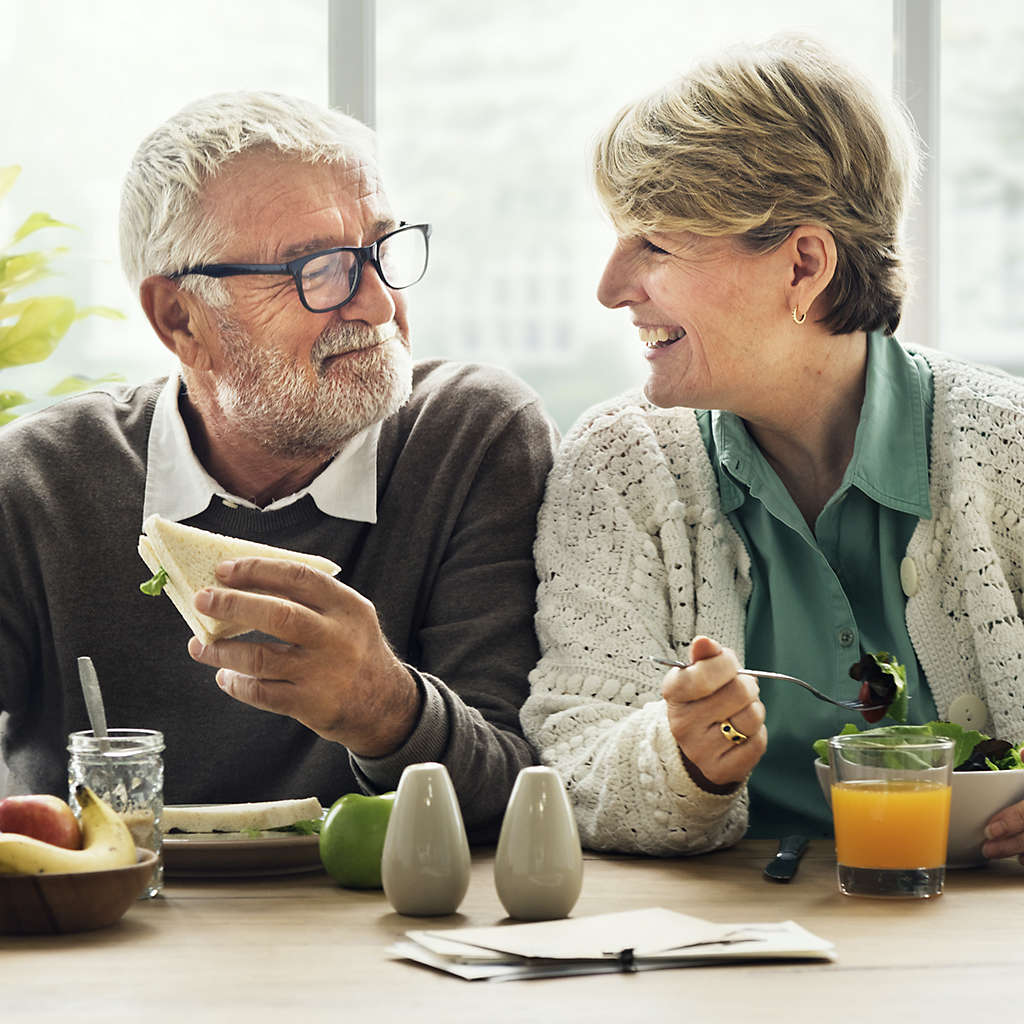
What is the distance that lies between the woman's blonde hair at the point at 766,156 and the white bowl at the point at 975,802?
2.32ft

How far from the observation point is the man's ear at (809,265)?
1901mm

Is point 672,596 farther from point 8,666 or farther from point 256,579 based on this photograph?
point 8,666

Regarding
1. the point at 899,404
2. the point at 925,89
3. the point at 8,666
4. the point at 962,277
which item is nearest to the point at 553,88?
the point at 925,89

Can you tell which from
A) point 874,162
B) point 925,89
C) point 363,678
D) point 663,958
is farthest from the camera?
point 925,89

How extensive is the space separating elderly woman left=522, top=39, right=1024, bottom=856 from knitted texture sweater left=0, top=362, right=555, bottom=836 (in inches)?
4.3

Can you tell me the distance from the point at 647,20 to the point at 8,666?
5.83 ft

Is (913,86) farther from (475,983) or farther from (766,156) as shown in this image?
(475,983)

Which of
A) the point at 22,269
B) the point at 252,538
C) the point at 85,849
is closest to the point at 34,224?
the point at 22,269

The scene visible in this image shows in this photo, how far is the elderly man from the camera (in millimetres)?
2027

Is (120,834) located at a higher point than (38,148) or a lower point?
lower

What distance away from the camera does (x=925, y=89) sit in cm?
282

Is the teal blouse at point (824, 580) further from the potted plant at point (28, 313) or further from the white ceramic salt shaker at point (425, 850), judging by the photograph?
the potted plant at point (28, 313)

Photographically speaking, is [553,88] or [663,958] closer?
[663,958]

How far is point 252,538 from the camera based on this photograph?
2.06 metres
